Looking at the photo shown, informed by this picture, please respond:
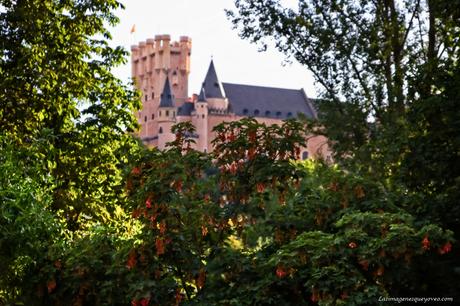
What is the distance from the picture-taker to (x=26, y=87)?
18.7m

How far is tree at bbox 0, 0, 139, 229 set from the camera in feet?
60.1

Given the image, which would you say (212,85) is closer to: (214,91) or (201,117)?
(214,91)

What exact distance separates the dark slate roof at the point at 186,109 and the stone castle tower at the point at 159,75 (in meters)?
1.16

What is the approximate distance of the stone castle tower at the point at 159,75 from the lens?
137375 mm

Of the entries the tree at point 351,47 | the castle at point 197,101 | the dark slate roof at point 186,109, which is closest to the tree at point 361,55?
the tree at point 351,47

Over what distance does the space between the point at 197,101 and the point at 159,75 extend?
635 inches

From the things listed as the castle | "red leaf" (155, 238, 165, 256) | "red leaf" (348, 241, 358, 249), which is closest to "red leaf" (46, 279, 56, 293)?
"red leaf" (155, 238, 165, 256)

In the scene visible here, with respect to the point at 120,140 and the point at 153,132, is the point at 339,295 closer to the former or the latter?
the point at 120,140

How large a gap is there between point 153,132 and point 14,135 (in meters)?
120

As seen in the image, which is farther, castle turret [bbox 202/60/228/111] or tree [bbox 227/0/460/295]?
castle turret [bbox 202/60/228/111]

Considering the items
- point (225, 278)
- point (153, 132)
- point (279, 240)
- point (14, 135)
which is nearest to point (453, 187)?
point (279, 240)

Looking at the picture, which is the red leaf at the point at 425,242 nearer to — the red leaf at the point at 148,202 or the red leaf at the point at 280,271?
the red leaf at the point at 280,271

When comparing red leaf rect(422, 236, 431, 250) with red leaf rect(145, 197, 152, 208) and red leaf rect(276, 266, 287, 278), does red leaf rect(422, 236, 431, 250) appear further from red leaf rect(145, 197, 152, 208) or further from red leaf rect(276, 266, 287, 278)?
red leaf rect(145, 197, 152, 208)

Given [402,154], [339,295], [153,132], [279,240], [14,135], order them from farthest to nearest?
[153,132]
[14,135]
[402,154]
[279,240]
[339,295]
